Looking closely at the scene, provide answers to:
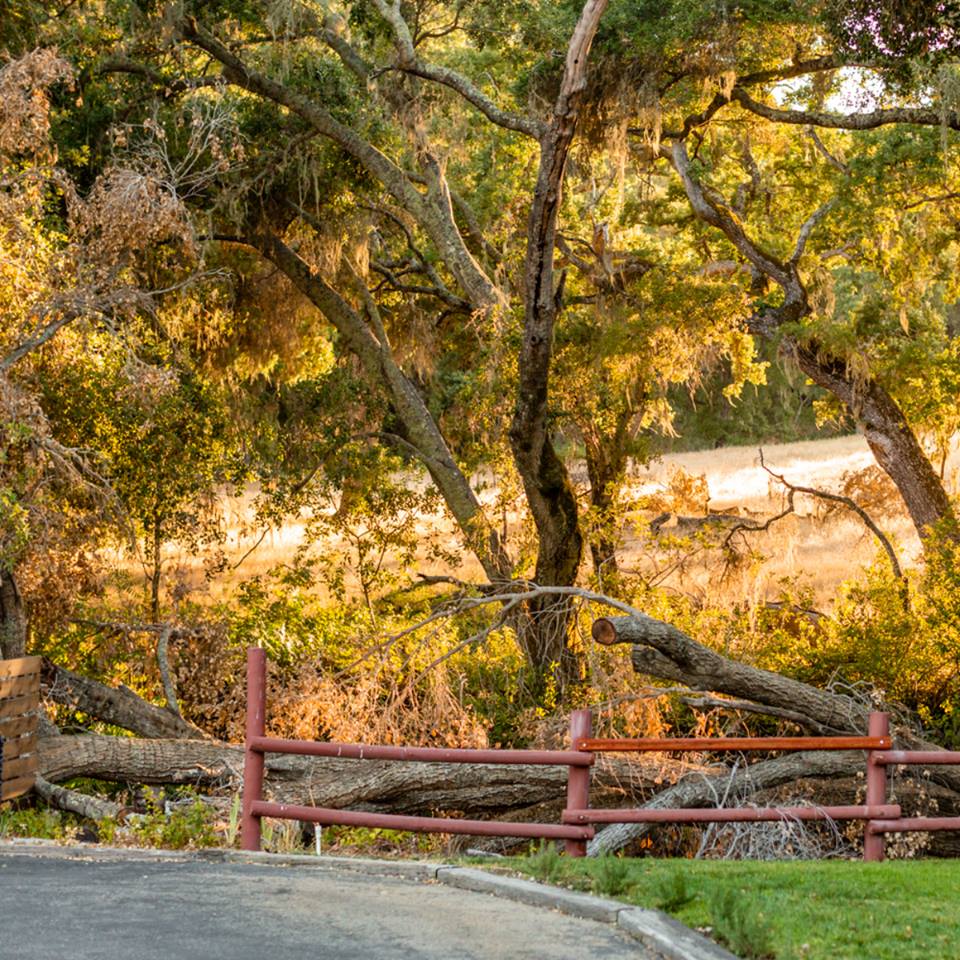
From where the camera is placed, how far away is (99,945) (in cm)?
700

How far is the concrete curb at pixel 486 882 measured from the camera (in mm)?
7066

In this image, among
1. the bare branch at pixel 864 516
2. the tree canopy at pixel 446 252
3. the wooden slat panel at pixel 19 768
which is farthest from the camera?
the bare branch at pixel 864 516

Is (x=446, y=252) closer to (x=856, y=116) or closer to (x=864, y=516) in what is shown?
(x=856, y=116)

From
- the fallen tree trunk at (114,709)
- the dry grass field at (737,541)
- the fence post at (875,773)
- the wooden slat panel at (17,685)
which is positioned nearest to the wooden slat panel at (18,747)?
the wooden slat panel at (17,685)

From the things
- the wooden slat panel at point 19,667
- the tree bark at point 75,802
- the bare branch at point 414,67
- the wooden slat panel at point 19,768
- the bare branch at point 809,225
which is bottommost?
the tree bark at point 75,802

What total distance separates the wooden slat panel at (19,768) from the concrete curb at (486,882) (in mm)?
2833

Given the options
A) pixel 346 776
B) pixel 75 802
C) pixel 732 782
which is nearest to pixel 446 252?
pixel 346 776

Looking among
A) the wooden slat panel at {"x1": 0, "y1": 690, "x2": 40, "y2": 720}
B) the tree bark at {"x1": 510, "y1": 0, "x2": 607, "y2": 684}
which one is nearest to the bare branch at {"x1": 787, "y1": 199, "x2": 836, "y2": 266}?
the tree bark at {"x1": 510, "y1": 0, "x2": 607, "y2": 684}

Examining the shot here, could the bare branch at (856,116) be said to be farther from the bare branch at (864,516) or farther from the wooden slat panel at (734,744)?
the wooden slat panel at (734,744)

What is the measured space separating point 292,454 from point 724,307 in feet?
23.0

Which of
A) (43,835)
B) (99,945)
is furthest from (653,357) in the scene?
(99,945)

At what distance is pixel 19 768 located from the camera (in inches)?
533

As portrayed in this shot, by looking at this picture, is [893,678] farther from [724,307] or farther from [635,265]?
[635,265]

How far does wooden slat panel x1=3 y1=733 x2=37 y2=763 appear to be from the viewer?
13.2 m
